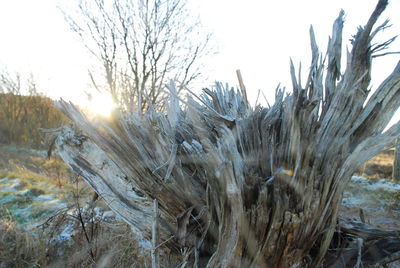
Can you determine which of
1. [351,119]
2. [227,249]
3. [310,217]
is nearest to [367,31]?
[351,119]

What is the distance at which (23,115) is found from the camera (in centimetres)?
1916

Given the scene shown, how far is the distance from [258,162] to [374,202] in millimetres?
5779

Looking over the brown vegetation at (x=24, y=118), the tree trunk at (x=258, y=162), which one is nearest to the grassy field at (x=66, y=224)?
the tree trunk at (x=258, y=162)

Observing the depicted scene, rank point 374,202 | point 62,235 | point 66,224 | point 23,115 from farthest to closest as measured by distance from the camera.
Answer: point 23,115 < point 374,202 < point 66,224 < point 62,235

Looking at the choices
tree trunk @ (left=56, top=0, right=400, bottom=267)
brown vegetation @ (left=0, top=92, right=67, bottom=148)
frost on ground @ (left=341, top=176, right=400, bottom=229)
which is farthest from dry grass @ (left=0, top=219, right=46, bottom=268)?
brown vegetation @ (left=0, top=92, right=67, bottom=148)

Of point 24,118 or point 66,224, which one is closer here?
point 66,224

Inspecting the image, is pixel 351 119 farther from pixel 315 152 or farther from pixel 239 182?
pixel 239 182

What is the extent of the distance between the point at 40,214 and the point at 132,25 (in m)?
9.58

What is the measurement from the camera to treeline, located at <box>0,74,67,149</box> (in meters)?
18.3

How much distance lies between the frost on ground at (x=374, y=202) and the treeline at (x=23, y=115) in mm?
16706

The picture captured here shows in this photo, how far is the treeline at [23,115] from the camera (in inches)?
722

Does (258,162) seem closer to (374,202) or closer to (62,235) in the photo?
(62,235)

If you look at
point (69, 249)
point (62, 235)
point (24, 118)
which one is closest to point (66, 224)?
point (62, 235)

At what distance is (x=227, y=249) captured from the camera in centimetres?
155
